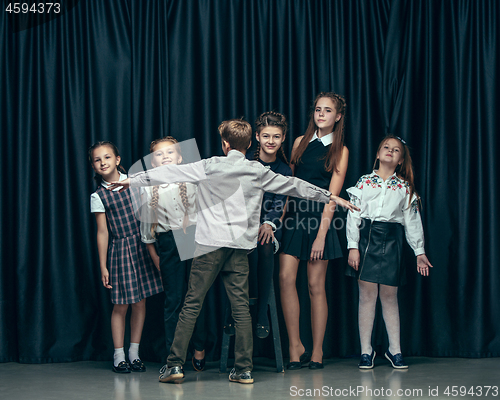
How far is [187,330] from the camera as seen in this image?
237 centimetres

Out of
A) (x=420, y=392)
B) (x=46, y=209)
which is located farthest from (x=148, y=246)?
(x=420, y=392)

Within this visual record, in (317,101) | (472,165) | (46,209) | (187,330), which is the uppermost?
(317,101)

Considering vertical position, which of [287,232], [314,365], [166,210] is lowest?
[314,365]

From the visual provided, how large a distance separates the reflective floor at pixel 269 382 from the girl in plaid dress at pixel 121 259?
0.19 meters

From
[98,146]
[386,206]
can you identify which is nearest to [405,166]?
[386,206]

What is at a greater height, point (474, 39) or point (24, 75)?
point (474, 39)

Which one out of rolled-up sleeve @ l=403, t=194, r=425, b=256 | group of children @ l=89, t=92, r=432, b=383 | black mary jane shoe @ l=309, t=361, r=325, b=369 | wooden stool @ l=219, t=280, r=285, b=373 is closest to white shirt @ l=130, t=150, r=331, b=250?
group of children @ l=89, t=92, r=432, b=383

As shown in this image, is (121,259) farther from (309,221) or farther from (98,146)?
(309,221)

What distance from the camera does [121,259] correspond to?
2.66 meters

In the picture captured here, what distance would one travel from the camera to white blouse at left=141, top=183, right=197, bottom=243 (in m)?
2.66

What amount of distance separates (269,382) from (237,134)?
1.23 metres

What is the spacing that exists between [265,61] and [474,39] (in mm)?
1311

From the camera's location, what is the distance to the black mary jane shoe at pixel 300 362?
8.75 feet

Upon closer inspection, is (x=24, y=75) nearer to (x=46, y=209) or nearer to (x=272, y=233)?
(x=46, y=209)
